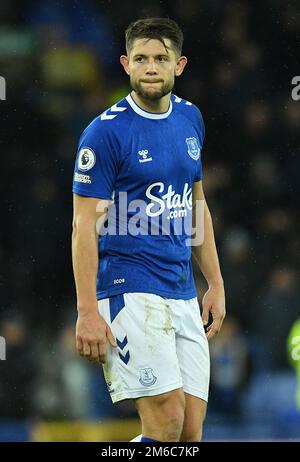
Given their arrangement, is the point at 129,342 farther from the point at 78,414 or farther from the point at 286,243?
the point at 286,243

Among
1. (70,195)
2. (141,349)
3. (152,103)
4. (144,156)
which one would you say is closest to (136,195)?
(144,156)

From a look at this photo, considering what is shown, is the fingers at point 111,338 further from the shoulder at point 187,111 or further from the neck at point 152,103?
the shoulder at point 187,111

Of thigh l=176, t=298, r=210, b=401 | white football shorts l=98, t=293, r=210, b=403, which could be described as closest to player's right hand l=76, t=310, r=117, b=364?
white football shorts l=98, t=293, r=210, b=403

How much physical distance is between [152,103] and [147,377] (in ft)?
3.78

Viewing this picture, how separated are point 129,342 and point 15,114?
4.95 m

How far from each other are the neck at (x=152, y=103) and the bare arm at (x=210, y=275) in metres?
0.41

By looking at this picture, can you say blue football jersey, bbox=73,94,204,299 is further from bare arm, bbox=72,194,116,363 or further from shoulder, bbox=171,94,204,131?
shoulder, bbox=171,94,204,131

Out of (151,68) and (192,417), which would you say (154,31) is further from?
(192,417)

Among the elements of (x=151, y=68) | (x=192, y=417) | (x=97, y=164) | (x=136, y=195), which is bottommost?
(x=192, y=417)

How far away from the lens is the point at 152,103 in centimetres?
443

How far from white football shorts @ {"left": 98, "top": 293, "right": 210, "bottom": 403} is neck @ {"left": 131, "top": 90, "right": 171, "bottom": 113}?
0.80 meters

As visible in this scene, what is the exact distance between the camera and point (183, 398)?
424 centimetres

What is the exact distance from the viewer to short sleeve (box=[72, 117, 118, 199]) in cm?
421

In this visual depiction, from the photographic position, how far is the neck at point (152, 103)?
442cm
